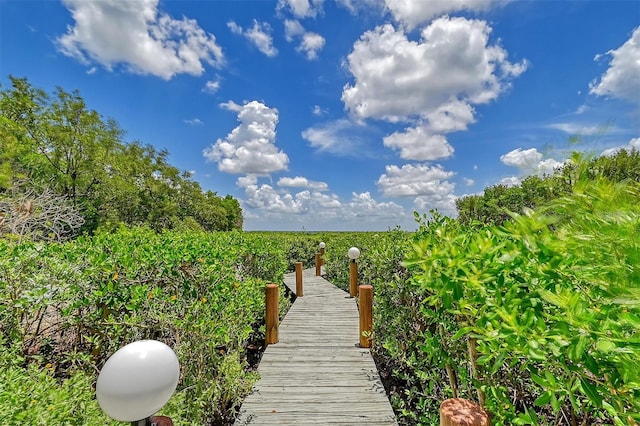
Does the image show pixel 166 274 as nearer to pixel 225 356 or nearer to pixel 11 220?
pixel 225 356

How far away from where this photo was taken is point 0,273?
9.26ft

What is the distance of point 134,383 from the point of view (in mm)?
1387

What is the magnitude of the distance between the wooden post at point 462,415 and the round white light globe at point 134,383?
4.73 ft

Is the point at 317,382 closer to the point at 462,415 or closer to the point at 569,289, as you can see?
the point at 462,415

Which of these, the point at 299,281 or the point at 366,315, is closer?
the point at 366,315

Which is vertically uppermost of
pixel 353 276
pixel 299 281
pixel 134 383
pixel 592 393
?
pixel 592 393

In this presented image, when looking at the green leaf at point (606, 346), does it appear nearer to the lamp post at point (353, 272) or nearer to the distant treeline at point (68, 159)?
the lamp post at point (353, 272)

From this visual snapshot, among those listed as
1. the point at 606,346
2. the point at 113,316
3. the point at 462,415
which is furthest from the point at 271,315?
the point at 606,346

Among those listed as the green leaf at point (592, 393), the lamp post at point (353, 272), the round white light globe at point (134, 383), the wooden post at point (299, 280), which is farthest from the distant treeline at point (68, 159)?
the green leaf at point (592, 393)

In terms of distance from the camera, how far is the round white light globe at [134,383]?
138cm

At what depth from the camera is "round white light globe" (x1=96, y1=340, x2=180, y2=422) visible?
1379 millimetres

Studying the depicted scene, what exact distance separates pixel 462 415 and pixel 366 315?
11.6 feet

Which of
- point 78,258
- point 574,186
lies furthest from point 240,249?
point 574,186

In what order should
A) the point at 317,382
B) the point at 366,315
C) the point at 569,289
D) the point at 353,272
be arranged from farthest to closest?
the point at 353,272
the point at 366,315
the point at 317,382
the point at 569,289
